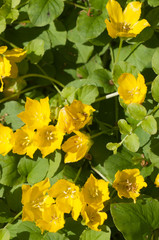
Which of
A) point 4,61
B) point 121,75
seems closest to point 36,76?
point 4,61

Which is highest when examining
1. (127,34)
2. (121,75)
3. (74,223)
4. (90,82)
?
(127,34)

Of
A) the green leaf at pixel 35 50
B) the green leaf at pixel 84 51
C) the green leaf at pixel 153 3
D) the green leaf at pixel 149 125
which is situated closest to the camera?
the green leaf at pixel 149 125

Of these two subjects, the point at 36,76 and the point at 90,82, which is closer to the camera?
the point at 90,82

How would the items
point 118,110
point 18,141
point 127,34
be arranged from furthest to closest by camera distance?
point 118,110 → point 18,141 → point 127,34

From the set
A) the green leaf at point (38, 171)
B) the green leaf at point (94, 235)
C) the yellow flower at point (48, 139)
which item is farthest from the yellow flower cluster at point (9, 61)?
the green leaf at point (94, 235)

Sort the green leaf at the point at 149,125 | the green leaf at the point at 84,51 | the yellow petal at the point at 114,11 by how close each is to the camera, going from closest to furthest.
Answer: the green leaf at the point at 149,125 < the yellow petal at the point at 114,11 < the green leaf at the point at 84,51

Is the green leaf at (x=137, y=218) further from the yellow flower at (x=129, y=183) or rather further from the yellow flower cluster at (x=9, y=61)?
the yellow flower cluster at (x=9, y=61)

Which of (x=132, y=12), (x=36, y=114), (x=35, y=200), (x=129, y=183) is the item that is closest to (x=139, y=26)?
(x=132, y=12)

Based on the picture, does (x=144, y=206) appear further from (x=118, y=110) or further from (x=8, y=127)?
(x=8, y=127)
